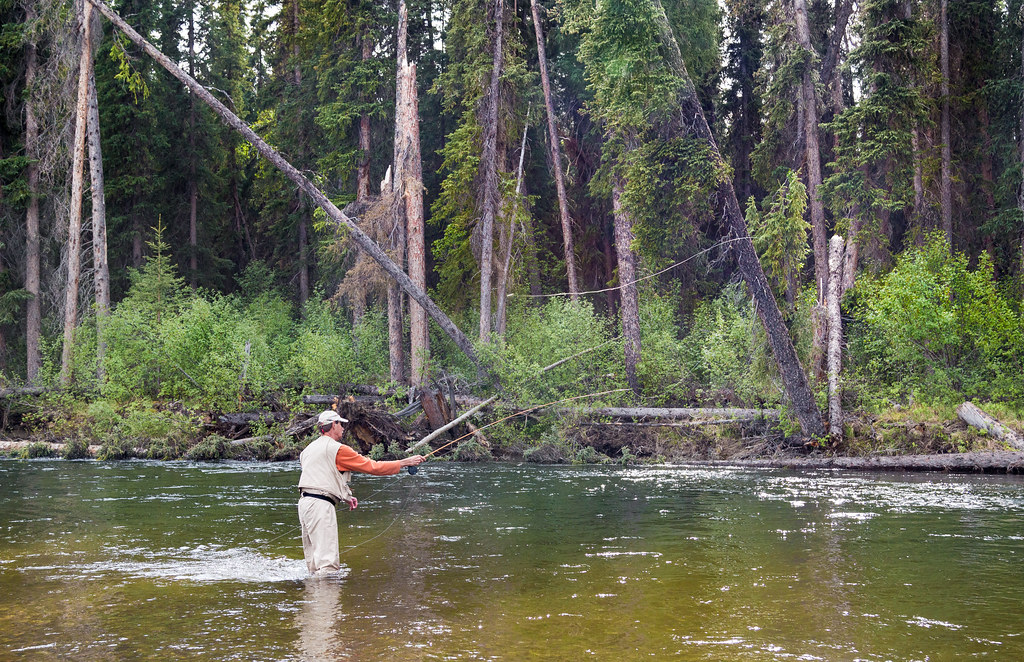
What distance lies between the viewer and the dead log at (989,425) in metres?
18.5

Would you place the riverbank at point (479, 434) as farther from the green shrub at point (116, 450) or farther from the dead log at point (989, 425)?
the dead log at point (989, 425)

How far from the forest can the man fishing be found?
12072mm

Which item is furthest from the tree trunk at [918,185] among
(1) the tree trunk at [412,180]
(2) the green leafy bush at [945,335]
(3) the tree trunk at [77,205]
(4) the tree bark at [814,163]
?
(3) the tree trunk at [77,205]

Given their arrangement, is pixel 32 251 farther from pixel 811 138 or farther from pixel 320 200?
pixel 811 138

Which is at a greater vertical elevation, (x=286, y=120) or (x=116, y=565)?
(x=286, y=120)

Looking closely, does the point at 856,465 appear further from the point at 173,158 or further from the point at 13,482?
the point at 173,158

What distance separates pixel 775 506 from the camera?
14141 millimetres

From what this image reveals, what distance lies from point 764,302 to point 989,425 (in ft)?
17.1

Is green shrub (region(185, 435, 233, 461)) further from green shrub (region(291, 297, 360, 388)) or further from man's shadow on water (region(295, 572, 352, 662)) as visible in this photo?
man's shadow on water (region(295, 572, 352, 662))

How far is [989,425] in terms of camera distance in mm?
19016

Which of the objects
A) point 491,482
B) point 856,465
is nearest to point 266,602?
point 491,482

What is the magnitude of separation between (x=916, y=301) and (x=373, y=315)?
18.6 m

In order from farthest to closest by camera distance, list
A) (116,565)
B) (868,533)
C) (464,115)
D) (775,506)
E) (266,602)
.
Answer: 1. (464,115)
2. (775,506)
3. (868,533)
4. (116,565)
5. (266,602)

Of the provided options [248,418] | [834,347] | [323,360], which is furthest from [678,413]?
[248,418]
